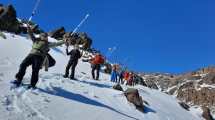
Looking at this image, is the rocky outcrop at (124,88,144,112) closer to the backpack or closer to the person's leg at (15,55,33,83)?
the backpack

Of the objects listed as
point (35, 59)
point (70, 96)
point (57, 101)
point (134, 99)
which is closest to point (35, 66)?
point (35, 59)

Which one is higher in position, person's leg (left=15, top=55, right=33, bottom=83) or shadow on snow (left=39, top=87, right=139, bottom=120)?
person's leg (left=15, top=55, right=33, bottom=83)

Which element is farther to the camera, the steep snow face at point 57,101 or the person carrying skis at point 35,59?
the person carrying skis at point 35,59

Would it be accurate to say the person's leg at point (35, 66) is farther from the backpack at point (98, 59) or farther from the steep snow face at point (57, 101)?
the backpack at point (98, 59)

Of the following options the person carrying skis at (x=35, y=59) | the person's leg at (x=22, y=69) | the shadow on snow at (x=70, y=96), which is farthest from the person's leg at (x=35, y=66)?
the shadow on snow at (x=70, y=96)

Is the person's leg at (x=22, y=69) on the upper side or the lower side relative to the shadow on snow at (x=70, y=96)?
upper

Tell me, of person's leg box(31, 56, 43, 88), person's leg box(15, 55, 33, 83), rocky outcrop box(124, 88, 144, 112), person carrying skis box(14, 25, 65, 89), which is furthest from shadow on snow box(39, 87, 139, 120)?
rocky outcrop box(124, 88, 144, 112)

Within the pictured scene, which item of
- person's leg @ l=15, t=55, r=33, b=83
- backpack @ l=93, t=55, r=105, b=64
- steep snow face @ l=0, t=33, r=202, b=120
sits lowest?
steep snow face @ l=0, t=33, r=202, b=120

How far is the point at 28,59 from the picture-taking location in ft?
60.2

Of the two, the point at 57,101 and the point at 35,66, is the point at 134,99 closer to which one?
the point at 57,101

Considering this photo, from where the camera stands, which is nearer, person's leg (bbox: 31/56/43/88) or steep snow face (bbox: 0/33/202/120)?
steep snow face (bbox: 0/33/202/120)

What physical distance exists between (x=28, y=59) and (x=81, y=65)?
77.4ft

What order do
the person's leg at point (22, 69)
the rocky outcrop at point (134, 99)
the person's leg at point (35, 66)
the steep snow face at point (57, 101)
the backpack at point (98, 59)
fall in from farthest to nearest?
the backpack at point (98, 59), the rocky outcrop at point (134, 99), the person's leg at point (35, 66), the person's leg at point (22, 69), the steep snow face at point (57, 101)

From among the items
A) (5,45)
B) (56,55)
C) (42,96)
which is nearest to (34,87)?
(42,96)
